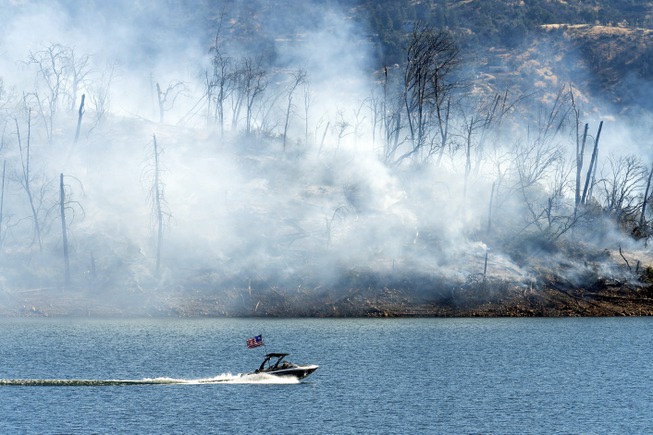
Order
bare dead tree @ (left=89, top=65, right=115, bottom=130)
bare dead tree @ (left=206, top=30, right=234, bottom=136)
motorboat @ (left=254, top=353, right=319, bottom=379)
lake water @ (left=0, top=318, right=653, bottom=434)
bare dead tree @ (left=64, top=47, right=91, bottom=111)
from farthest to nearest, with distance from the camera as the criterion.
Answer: bare dead tree @ (left=89, top=65, right=115, bottom=130) < bare dead tree @ (left=206, top=30, right=234, bottom=136) < bare dead tree @ (left=64, top=47, right=91, bottom=111) < motorboat @ (left=254, top=353, right=319, bottom=379) < lake water @ (left=0, top=318, right=653, bottom=434)

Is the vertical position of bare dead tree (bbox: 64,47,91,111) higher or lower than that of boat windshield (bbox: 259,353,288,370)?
higher

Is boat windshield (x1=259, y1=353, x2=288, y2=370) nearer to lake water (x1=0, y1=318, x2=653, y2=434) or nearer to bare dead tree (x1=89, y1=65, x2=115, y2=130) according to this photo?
lake water (x1=0, y1=318, x2=653, y2=434)

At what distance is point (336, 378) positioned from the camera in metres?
66.2

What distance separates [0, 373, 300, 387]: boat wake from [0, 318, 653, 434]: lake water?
13 centimetres

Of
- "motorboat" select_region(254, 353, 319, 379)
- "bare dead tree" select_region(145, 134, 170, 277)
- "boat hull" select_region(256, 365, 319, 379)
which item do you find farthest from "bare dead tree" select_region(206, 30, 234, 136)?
"boat hull" select_region(256, 365, 319, 379)

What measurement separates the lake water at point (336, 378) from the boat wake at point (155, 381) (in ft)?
0.44

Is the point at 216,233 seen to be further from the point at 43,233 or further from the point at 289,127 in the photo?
the point at 289,127

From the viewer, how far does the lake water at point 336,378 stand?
52406 millimetres

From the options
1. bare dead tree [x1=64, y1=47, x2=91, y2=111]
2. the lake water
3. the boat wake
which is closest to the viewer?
the lake water

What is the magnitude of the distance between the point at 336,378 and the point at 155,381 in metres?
12.6

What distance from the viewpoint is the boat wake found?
62.5 meters

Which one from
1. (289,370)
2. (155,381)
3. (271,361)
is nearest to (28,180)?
(271,361)

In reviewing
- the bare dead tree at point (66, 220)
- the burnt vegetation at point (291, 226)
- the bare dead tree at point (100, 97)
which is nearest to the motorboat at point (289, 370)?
the burnt vegetation at point (291, 226)

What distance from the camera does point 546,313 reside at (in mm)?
106062
